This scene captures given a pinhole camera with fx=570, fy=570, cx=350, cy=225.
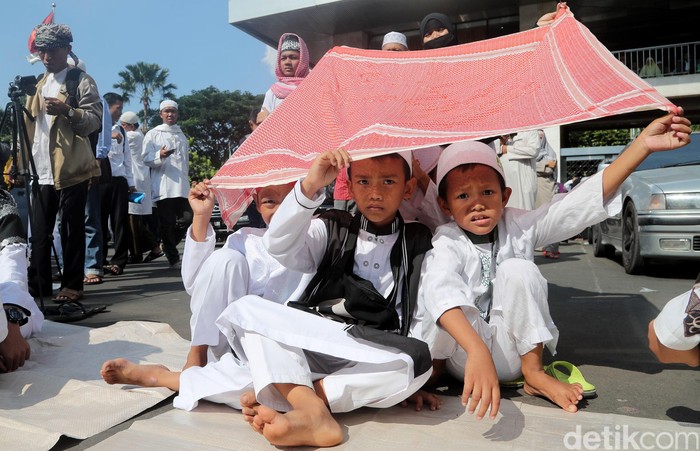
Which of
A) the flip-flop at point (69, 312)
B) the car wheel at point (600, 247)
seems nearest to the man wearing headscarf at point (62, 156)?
the flip-flop at point (69, 312)

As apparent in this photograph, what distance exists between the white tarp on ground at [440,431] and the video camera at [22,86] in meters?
3.08

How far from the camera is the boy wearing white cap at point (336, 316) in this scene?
1.83m

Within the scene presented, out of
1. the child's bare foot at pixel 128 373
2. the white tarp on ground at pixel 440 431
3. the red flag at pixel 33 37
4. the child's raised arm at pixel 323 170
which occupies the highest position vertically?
the red flag at pixel 33 37

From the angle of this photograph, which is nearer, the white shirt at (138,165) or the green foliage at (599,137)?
the white shirt at (138,165)

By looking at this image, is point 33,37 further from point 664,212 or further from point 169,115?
point 664,212

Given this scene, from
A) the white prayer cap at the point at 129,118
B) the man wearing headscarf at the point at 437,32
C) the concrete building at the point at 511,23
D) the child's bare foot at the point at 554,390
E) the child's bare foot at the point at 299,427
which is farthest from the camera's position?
the concrete building at the point at 511,23

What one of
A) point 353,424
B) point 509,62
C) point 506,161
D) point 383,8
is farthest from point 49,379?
point 383,8

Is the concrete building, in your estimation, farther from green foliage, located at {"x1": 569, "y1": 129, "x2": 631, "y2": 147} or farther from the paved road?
the paved road

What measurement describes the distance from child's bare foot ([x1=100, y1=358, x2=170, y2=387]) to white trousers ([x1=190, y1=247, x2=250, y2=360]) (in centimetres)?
21

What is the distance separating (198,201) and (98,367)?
99 cm

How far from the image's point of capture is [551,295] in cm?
434

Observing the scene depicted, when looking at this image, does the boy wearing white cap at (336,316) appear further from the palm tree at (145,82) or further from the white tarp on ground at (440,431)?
the palm tree at (145,82)

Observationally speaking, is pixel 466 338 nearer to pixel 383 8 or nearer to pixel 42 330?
pixel 42 330

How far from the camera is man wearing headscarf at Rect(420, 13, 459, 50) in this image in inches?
136
